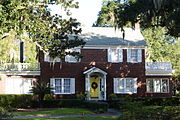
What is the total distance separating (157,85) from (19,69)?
15181 millimetres

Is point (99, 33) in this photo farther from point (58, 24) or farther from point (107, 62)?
point (58, 24)

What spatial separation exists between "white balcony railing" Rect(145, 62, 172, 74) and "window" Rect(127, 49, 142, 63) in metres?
2.20

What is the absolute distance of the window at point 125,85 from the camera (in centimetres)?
3238

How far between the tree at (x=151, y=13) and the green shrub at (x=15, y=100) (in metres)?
13.2

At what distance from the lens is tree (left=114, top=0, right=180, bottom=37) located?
17.3 metres

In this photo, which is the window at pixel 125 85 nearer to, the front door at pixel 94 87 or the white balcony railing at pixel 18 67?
the front door at pixel 94 87

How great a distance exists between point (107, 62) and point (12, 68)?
983 cm

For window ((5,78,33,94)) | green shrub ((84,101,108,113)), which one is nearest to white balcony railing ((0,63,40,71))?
window ((5,78,33,94))

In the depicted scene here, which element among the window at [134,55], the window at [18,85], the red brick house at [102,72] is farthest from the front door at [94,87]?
the window at [18,85]

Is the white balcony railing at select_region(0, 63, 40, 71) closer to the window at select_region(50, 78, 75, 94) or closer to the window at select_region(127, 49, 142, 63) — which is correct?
the window at select_region(50, 78, 75, 94)

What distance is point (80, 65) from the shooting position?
104ft

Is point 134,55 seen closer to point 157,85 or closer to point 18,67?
point 157,85

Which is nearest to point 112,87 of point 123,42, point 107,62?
point 107,62

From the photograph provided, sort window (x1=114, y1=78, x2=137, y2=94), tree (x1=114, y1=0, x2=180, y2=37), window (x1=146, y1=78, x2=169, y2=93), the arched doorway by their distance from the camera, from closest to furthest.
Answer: tree (x1=114, y1=0, x2=180, y2=37)
the arched doorway
window (x1=114, y1=78, x2=137, y2=94)
window (x1=146, y1=78, x2=169, y2=93)
